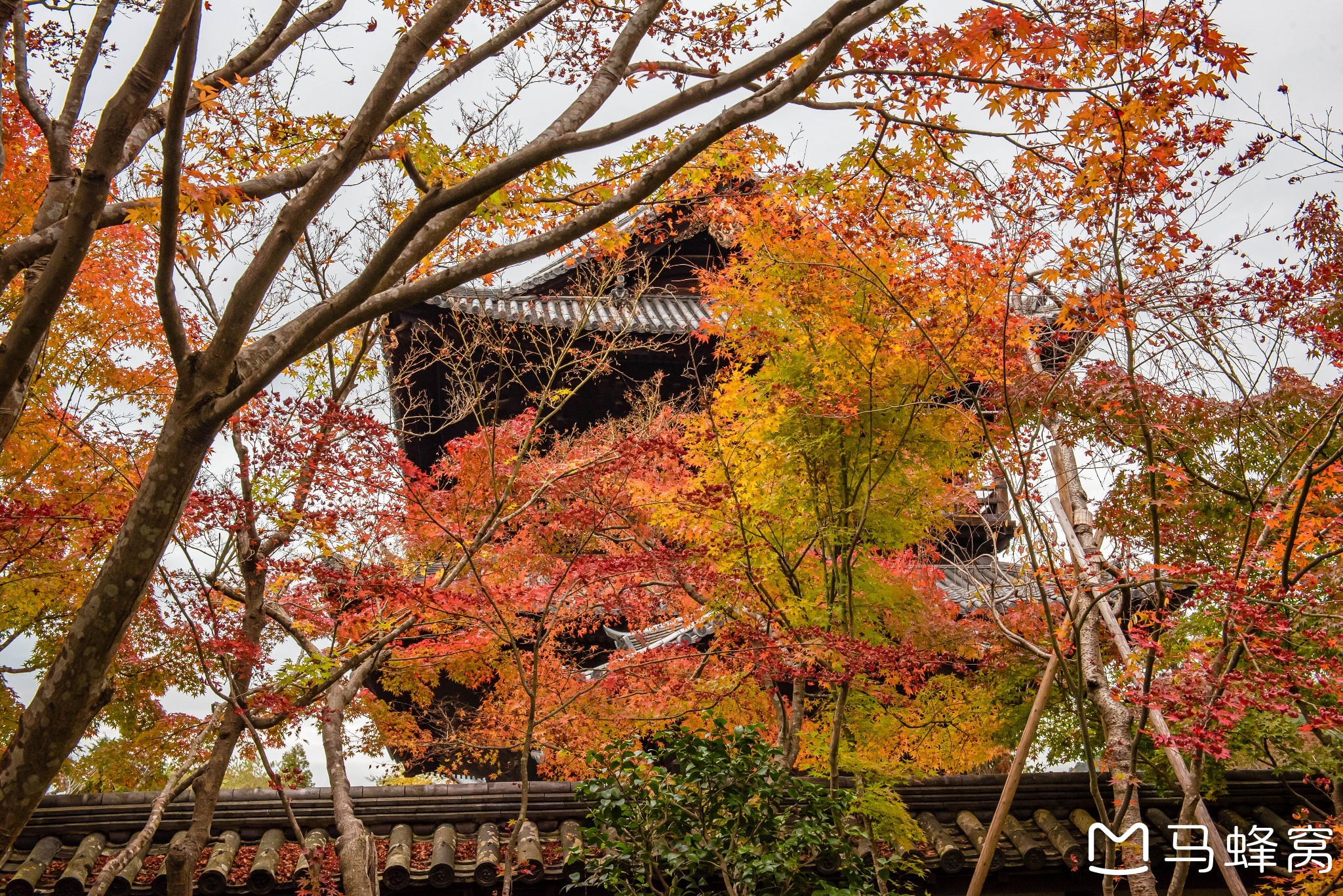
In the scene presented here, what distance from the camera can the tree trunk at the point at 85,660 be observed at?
10.2 ft

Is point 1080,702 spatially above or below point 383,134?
below

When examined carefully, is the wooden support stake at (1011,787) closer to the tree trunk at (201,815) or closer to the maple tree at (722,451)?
the maple tree at (722,451)

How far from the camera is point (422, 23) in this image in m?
3.36

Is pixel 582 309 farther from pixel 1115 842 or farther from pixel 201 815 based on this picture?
pixel 1115 842

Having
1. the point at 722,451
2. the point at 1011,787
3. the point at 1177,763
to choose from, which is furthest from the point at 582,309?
the point at 1011,787

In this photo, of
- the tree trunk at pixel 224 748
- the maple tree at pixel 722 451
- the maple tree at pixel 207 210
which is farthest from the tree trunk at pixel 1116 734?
the tree trunk at pixel 224 748

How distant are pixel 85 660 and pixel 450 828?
12.7 ft

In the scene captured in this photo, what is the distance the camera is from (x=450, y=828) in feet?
21.3

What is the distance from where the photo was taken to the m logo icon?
4.57 m

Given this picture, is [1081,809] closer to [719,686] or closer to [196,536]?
[719,686]

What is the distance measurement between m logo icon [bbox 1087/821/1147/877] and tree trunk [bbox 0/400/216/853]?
4.17 m

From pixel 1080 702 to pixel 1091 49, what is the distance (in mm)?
3181

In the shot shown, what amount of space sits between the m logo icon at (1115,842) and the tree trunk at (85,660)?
417 centimetres

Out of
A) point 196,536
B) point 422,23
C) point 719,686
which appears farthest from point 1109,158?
point 196,536
